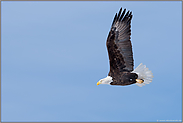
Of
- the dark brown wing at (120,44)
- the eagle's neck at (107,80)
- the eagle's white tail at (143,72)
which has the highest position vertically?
the dark brown wing at (120,44)

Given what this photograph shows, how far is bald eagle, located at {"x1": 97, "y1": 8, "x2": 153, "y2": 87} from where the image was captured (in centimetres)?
1080

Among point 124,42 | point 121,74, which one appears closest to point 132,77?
point 121,74

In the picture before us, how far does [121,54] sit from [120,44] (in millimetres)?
377

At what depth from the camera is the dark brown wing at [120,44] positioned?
35.4 feet

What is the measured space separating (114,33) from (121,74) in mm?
1577

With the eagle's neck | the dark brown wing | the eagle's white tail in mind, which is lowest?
the eagle's neck

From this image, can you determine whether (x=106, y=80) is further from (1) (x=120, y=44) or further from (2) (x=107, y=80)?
(1) (x=120, y=44)

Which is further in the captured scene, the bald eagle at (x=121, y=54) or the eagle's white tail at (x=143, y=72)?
the eagle's white tail at (x=143, y=72)

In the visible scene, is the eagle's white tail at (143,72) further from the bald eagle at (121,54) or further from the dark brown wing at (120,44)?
the dark brown wing at (120,44)

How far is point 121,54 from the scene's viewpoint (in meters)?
10.8

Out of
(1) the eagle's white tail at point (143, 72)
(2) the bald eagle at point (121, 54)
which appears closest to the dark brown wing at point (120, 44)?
(2) the bald eagle at point (121, 54)

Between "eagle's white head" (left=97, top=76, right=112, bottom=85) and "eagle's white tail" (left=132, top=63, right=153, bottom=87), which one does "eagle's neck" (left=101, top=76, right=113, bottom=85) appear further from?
"eagle's white tail" (left=132, top=63, right=153, bottom=87)

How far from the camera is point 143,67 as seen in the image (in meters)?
11.4

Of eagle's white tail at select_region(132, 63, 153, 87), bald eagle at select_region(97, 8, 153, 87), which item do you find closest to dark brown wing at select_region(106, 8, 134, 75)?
bald eagle at select_region(97, 8, 153, 87)
